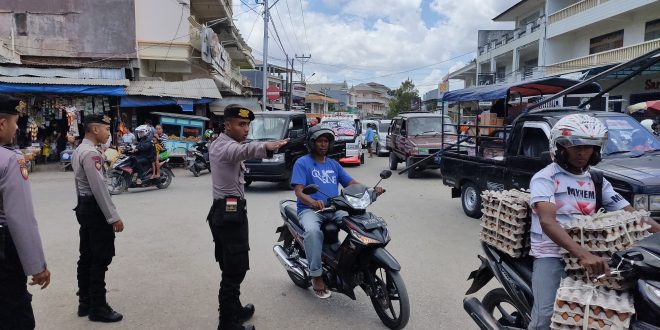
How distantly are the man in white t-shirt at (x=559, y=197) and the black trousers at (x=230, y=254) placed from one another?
6.87 ft

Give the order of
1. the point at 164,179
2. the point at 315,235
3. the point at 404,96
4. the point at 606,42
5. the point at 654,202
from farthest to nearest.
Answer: the point at 404,96 → the point at 606,42 → the point at 164,179 → the point at 654,202 → the point at 315,235

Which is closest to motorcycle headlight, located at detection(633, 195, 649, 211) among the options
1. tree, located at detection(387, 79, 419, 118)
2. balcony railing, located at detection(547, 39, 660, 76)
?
balcony railing, located at detection(547, 39, 660, 76)

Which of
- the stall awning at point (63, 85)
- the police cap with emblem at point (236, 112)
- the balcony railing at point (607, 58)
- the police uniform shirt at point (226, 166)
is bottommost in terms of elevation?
the police uniform shirt at point (226, 166)

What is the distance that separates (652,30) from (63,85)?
23.6 m

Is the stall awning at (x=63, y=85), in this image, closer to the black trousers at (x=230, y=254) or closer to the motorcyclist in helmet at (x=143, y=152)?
the motorcyclist in helmet at (x=143, y=152)

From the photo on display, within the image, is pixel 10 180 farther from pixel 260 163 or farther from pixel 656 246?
pixel 260 163

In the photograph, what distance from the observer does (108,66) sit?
18.1 m

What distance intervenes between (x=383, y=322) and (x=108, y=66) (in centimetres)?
1772

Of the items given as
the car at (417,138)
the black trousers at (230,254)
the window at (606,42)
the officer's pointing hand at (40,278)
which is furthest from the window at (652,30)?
the officer's pointing hand at (40,278)

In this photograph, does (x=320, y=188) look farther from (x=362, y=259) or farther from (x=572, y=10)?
(x=572, y=10)

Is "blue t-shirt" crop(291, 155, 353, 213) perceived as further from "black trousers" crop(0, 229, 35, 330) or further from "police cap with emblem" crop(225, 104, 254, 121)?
"black trousers" crop(0, 229, 35, 330)

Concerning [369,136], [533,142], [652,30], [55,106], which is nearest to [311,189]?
[533,142]

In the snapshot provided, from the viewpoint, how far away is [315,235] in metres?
4.11

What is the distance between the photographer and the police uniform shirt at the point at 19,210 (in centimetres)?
253
